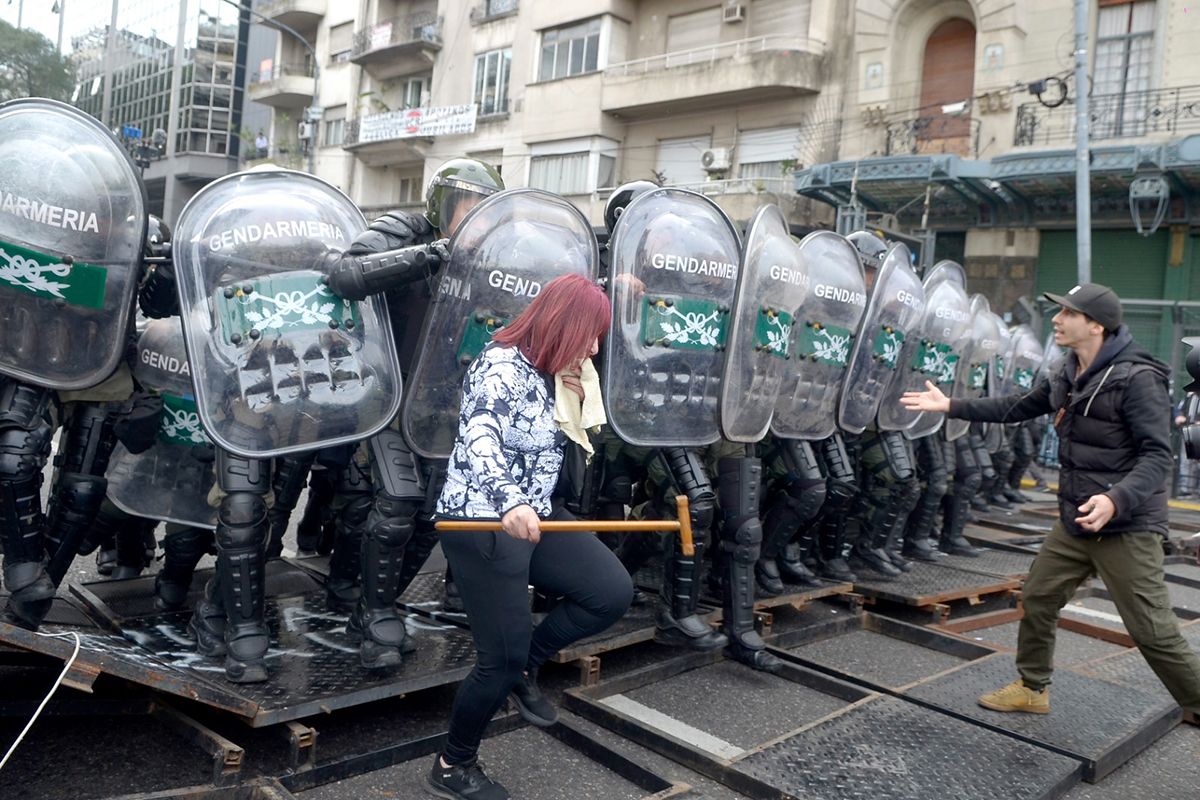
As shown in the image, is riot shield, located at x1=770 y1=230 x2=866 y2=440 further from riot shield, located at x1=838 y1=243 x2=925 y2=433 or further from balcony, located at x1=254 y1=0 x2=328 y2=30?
balcony, located at x1=254 y1=0 x2=328 y2=30

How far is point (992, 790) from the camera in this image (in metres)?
3.33

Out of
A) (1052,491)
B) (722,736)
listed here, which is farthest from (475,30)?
(722,736)

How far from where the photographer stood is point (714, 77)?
68.4ft

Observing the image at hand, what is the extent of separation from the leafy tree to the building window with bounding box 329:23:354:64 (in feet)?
27.8

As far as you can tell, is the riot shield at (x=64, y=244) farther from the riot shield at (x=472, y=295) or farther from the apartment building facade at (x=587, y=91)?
the apartment building facade at (x=587, y=91)

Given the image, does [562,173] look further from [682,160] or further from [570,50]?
[682,160]

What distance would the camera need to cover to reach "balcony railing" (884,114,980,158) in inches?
707

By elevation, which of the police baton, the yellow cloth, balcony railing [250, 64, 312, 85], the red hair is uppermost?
balcony railing [250, 64, 312, 85]

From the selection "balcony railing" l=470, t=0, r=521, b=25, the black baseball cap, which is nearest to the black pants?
the black baseball cap

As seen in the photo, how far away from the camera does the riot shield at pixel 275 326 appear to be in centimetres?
332

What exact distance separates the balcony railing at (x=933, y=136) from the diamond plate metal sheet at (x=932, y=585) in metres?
13.5

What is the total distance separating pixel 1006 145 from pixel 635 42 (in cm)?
993

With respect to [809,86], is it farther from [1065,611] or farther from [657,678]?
[657,678]

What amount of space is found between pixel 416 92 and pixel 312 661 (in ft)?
94.0
